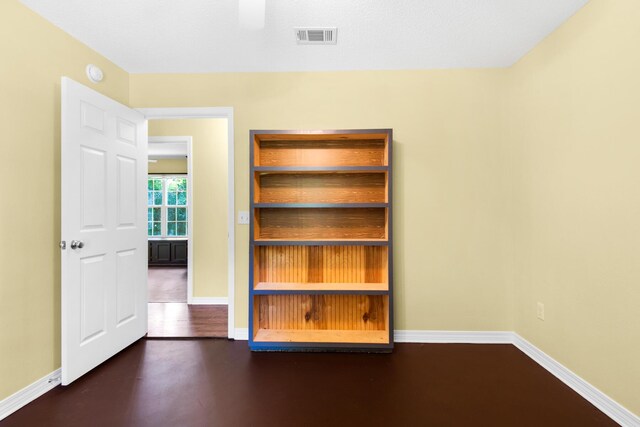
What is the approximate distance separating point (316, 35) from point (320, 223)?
1.48 m

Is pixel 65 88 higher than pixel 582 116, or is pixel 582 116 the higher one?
pixel 65 88

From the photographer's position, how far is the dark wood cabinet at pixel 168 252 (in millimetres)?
6992

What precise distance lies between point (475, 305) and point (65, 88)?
3.55 m

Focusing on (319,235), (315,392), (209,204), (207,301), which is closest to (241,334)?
(315,392)

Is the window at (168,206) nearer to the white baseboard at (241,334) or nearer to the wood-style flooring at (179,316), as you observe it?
the wood-style flooring at (179,316)

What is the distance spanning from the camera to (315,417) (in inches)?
68.9

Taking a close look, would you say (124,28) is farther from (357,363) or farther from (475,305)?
(475,305)

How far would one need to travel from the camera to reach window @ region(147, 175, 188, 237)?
7.37 metres

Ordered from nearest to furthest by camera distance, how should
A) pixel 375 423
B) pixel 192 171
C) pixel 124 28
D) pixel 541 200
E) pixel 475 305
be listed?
1. pixel 375 423
2. pixel 124 28
3. pixel 541 200
4. pixel 475 305
5. pixel 192 171

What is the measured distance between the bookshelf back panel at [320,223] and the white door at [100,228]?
111 centimetres

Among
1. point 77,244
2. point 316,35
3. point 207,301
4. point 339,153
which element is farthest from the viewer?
point 207,301

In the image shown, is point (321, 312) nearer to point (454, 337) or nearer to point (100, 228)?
point (454, 337)

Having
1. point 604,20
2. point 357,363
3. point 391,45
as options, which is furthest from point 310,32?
point 357,363

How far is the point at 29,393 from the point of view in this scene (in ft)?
6.24
